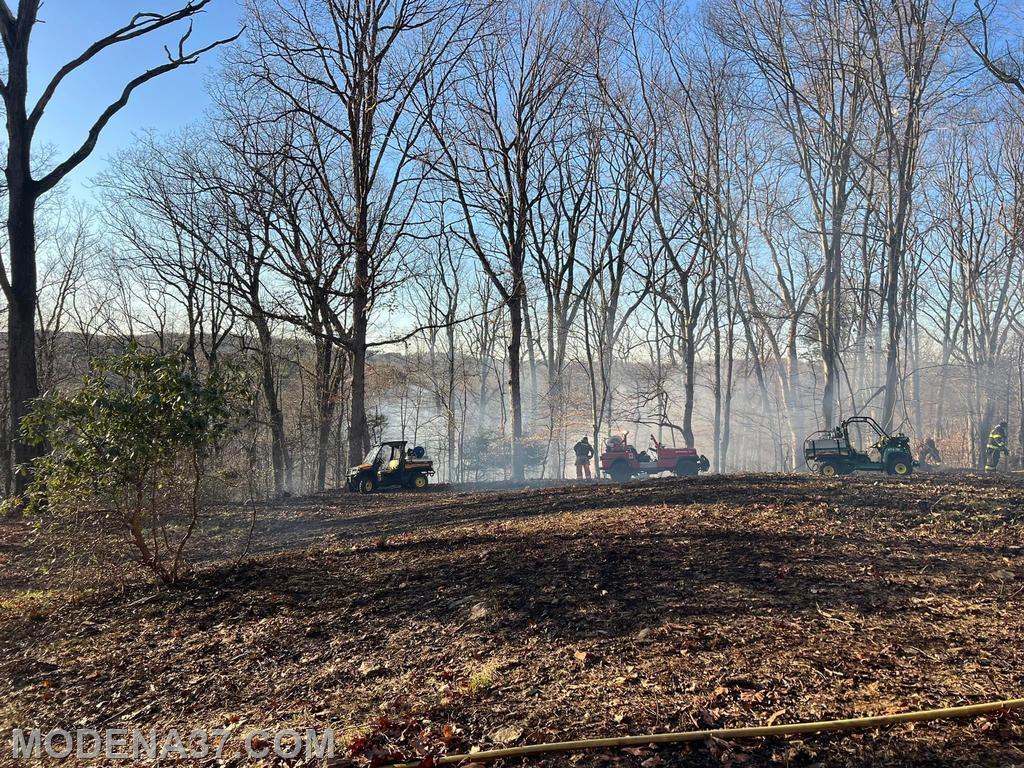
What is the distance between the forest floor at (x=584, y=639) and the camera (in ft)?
10.2

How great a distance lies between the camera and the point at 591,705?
3.28 meters

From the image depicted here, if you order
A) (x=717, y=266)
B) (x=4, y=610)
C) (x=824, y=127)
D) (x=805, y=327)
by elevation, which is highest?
(x=824, y=127)

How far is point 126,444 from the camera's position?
18.3 ft

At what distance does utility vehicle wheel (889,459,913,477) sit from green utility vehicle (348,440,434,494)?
11716mm

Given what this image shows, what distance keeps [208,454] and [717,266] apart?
2471 centimetres

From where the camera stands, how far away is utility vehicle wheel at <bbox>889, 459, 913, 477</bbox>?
1602 cm

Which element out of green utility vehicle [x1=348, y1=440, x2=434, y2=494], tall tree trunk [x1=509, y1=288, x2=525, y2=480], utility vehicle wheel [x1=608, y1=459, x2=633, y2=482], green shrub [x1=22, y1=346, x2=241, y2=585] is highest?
tall tree trunk [x1=509, y1=288, x2=525, y2=480]

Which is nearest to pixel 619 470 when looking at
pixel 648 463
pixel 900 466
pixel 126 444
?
pixel 648 463

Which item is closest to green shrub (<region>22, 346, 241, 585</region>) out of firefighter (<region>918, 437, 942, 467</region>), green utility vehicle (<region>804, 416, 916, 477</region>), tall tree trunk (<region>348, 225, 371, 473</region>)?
tall tree trunk (<region>348, 225, 371, 473</region>)

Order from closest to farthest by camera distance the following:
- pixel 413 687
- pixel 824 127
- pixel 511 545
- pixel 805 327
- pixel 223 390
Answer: pixel 413 687
pixel 223 390
pixel 511 545
pixel 824 127
pixel 805 327

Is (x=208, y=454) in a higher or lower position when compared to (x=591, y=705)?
higher

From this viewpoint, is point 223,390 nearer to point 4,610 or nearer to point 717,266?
point 4,610

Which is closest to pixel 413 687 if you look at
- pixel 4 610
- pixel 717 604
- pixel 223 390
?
pixel 717 604

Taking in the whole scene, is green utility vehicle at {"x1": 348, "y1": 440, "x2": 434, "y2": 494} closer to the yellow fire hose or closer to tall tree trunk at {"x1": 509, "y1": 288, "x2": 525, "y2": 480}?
tall tree trunk at {"x1": 509, "y1": 288, "x2": 525, "y2": 480}
